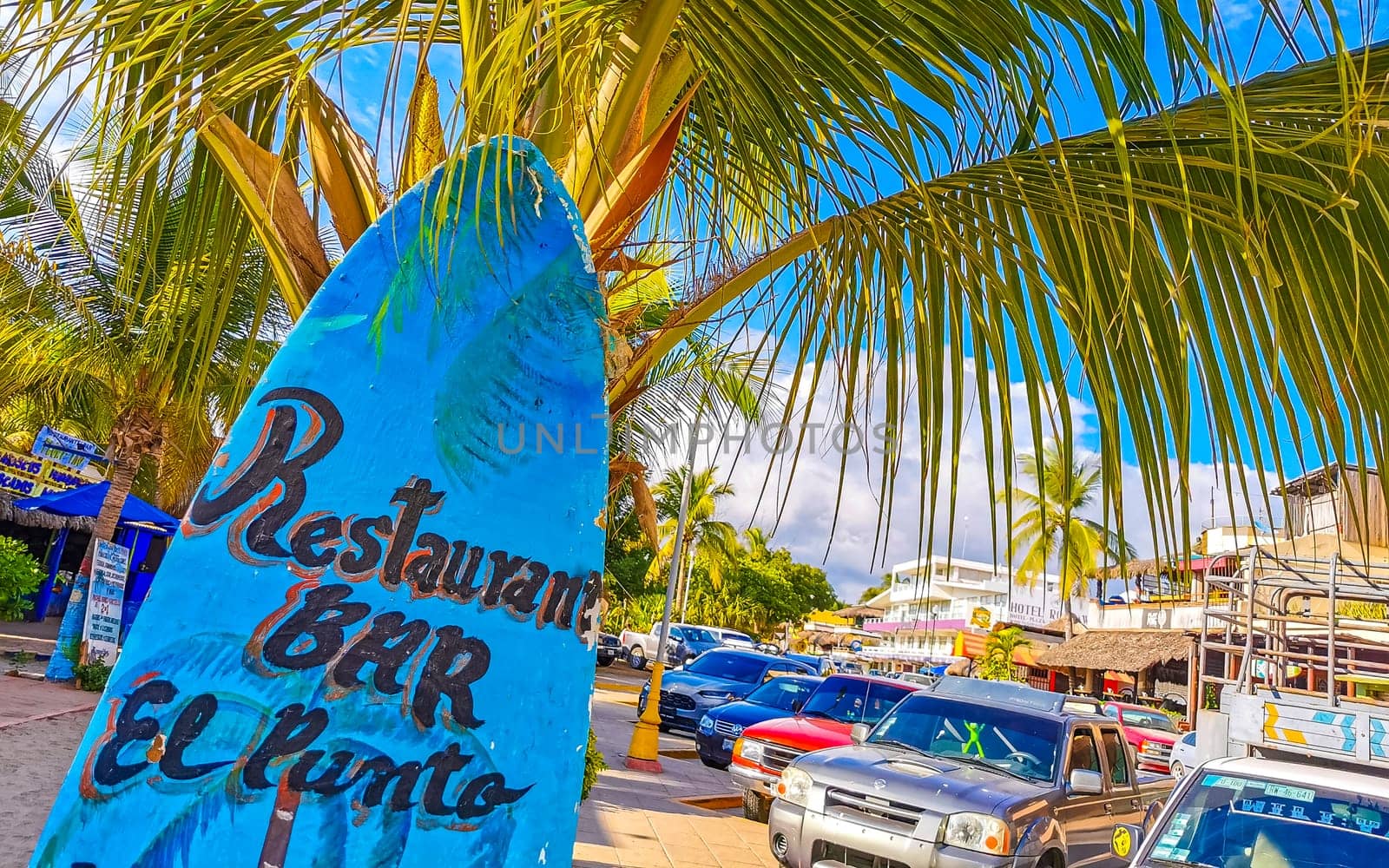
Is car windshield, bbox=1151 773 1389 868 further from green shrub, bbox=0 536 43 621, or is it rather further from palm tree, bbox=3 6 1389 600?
green shrub, bbox=0 536 43 621

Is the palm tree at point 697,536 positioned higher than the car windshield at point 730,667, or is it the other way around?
the palm tree at point 697,536

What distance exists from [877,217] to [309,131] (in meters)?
1.21

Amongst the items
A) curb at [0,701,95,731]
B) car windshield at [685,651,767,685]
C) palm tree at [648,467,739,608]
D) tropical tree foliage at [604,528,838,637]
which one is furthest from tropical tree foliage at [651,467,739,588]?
curb at [0,701,95,731]

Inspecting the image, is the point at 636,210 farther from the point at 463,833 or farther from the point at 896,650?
the point at 896,650

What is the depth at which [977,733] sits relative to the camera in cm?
778

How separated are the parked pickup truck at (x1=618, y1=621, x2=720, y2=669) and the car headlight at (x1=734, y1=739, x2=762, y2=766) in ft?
62.5

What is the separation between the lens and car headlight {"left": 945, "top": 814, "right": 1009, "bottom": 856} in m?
6.24

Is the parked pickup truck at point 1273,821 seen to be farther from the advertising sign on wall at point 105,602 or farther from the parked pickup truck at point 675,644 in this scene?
the parked pickup truck at point 675,644

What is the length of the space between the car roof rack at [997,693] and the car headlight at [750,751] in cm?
209

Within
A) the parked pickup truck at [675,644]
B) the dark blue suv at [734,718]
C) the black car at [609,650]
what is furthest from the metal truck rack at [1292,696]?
the black car at [609,650]

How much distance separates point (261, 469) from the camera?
1.84 m

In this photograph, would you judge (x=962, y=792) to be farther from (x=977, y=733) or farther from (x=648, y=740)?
(x=648, y=740)

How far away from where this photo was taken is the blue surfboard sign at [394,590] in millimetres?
1708

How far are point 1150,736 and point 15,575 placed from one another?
17.1m
